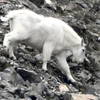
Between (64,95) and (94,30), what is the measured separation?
10.1 metres

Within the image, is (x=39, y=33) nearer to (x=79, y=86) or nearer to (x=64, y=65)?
(x=64, y=65)

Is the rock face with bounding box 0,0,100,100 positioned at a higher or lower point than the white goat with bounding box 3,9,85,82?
lower

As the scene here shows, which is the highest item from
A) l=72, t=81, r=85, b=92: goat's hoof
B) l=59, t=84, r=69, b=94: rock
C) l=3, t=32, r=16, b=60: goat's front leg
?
l=3, t=32, r=16, b=60: goat's front leg

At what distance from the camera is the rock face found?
12.5 meters

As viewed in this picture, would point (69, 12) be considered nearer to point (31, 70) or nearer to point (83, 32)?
point (83, 32)

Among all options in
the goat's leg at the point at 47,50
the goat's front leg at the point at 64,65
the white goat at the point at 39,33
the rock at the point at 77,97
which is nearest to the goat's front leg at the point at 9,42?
the white goat at the point at 39,33

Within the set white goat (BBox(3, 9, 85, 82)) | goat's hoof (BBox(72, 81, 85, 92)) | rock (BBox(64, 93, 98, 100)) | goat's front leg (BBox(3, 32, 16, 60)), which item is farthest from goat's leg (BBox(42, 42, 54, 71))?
rock (BBox(64, 93, 98, 100))

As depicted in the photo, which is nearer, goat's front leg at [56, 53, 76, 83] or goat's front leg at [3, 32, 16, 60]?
goat's front leg at [3, 32, 16, 60]

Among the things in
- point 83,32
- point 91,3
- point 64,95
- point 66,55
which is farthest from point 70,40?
point 91,3

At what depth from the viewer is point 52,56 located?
51.3 feet

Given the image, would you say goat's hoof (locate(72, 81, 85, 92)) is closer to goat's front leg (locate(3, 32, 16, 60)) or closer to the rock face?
the rock face

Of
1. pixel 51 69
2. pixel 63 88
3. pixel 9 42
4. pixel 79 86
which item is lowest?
pixel 79 86

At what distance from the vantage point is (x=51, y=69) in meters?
15.7

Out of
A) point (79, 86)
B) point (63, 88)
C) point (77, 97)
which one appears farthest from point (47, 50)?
point (77, 97)
